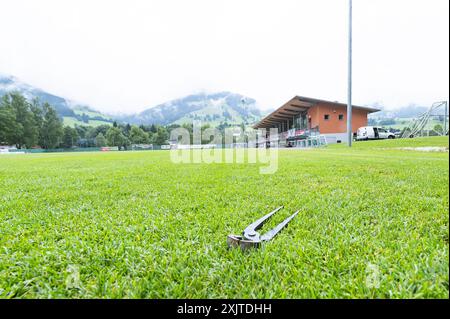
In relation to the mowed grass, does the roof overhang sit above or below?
above

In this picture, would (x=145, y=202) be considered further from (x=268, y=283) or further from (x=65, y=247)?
(x=268, y=283)

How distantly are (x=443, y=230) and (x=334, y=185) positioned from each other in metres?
1.53

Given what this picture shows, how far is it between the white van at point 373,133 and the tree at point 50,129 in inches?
2687

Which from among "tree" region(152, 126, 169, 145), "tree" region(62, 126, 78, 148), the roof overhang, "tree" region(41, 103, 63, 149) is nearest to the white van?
the roof overhang

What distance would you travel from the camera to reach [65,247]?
1.27 meters

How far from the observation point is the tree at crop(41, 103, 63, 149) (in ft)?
187

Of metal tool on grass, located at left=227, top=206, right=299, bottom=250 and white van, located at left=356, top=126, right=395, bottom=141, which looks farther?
white van, located at left=356, top=126, right=395, bottom=141

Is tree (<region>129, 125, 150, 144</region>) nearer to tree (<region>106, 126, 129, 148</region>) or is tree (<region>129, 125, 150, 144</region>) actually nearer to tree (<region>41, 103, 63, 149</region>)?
tree (<region>106, 126, 129, 148</region>)

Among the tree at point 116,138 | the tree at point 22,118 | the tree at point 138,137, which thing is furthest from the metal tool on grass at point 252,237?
the tree at point 138,137

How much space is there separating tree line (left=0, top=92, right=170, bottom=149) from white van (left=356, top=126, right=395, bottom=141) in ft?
206

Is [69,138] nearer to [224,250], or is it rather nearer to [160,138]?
[160,138]

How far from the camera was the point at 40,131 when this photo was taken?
184 ft

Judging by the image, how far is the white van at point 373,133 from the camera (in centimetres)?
2156
